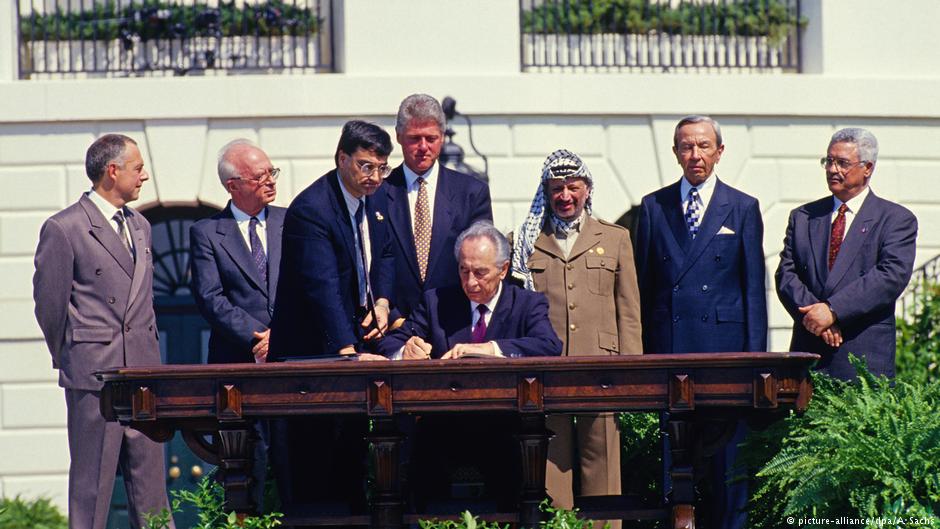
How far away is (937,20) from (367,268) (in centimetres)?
845

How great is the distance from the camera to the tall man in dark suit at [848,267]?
8742 millimetres

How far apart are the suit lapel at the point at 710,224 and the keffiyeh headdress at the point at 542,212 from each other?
0.54 metres

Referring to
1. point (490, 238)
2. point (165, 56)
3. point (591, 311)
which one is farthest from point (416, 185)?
point (165, 56)

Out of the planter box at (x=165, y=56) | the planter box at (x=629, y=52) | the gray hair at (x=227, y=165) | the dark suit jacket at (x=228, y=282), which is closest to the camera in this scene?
the dark suit jacket at (x=228, y=282)

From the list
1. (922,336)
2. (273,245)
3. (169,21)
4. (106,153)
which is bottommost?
(922,336)

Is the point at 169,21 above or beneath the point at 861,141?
above

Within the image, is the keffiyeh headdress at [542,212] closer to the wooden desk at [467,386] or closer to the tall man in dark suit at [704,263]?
the tall man in dark suit at [704,263]

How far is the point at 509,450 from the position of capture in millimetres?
7941

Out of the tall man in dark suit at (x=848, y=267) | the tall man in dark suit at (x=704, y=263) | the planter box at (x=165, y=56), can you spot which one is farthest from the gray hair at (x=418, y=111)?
the planter box at (x=165, y=56)

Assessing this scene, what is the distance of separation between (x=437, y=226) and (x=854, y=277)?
6.82 feet

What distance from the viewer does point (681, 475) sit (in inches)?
297

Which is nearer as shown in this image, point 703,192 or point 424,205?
point 424,205

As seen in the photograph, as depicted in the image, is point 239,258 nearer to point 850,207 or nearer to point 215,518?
point 215,518

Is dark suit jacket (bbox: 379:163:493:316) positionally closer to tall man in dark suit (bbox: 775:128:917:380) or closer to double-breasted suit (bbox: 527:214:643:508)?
double-breasted suit (bbox: 527:214:643:508)
